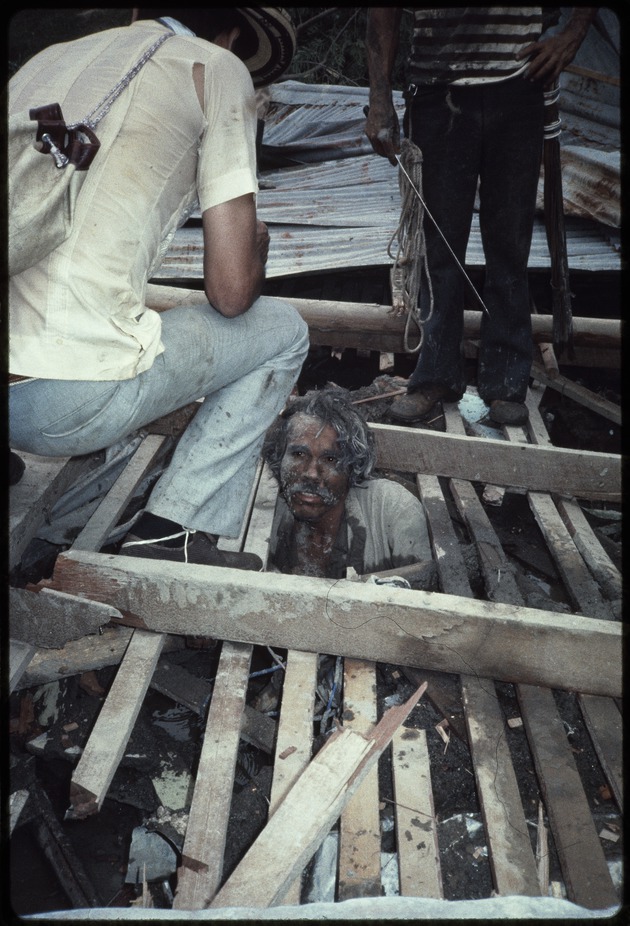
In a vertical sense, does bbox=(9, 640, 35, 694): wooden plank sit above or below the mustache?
above

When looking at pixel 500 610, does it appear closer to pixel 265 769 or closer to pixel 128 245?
pixel 265 769

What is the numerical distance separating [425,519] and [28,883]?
7.74 feet

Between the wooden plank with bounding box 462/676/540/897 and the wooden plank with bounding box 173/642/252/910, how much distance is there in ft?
2.49

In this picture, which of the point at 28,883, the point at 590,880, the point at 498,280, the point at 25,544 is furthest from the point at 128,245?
the point at 498,280

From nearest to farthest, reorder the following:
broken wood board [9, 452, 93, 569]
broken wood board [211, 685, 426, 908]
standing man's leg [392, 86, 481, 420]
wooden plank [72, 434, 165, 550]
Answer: broken wood board [211, 685, 426, 908] → broken wood board [9, 452, 93, 569] → wooden plank [72, 434, 165, 550] → standing man's leg [392, 86, 481, 420]

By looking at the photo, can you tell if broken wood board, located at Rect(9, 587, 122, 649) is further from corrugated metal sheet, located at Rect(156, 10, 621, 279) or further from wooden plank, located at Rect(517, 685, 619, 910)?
corrugated metal sheet, located at Rect(156, 10, 621, 279)

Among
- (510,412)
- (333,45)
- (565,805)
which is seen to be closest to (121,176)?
(565,805)

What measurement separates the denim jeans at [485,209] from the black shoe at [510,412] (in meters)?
0.05

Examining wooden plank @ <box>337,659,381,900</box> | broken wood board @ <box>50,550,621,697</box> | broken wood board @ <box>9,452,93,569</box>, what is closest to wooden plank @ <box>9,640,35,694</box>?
broken wood board @ <box>50,550,621,697</box>

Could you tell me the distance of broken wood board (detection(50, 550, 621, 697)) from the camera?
2283 mm

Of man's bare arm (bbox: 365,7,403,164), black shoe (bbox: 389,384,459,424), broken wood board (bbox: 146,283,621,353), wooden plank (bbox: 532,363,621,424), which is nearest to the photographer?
man's bare arm (bbox: 365,7,403,164)

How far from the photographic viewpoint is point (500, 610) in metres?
2.30

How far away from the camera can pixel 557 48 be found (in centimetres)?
348

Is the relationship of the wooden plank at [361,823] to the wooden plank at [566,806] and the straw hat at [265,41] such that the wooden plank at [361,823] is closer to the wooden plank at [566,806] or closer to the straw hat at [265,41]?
the wooden plank at [566,806]
